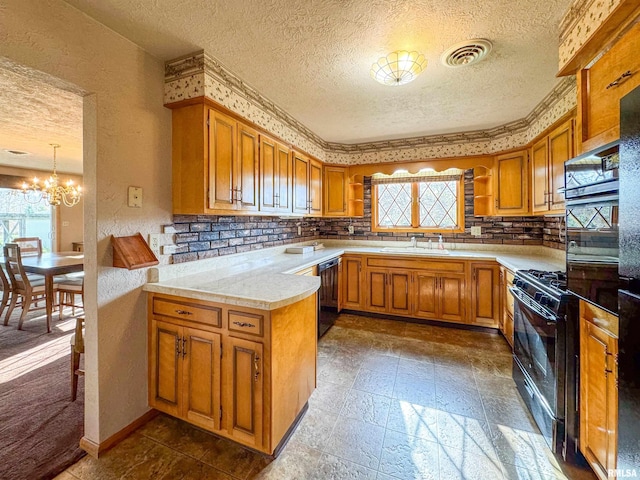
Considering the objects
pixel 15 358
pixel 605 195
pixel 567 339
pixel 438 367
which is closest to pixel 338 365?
pixel 438 367

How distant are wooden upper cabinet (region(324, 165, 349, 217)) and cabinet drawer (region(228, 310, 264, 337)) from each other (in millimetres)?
2583

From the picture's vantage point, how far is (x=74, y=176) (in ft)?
18.7

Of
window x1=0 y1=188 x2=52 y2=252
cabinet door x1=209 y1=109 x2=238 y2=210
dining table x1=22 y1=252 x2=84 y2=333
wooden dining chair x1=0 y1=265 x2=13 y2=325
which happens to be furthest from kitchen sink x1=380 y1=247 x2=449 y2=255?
window x1=0 y1=188 x2=52 y2=252

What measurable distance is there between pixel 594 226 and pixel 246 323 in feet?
5.66

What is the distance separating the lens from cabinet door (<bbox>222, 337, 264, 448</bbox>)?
1426 millimetres

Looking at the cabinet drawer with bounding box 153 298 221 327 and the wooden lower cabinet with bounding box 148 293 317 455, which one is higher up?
the cabinet drawer with bounding box 153 298 221 327

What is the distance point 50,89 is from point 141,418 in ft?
8.07

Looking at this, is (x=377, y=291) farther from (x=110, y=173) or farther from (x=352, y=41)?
(x=110, y=173)

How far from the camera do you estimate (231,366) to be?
149 cm

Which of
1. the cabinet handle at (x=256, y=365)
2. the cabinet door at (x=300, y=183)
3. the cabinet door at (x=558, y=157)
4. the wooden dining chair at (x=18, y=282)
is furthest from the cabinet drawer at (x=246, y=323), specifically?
the wooden dining chair at (x=18, y=282)

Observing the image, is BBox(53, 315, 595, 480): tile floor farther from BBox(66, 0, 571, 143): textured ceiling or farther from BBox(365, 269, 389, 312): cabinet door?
BBox(66, 0, 571, 143): textured ceiling

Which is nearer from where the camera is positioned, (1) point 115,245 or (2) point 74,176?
(1) point 115,245

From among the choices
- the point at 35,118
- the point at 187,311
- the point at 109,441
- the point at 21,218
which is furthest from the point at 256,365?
the point at 21,218

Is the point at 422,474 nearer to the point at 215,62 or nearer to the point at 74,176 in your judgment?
the point at 215,62
